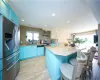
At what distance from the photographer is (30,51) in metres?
4.81

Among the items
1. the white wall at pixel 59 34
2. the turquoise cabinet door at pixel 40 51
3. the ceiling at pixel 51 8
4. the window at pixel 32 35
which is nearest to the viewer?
the ceiling at pixel 51 8

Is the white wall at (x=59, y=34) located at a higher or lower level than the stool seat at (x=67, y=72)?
higher

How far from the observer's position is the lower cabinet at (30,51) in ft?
14.3

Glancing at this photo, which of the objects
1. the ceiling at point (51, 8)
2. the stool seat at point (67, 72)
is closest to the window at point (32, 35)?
the ceiling at point (51, 8)

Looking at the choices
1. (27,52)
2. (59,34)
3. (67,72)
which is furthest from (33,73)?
(59,34)

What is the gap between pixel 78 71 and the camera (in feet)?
3.48

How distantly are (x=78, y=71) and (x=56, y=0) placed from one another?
1782mm

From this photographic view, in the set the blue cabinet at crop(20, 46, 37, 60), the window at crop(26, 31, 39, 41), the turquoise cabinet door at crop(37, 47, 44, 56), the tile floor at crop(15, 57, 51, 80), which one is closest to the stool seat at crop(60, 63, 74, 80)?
the tile floor at crop(15, 57, 51, 80)

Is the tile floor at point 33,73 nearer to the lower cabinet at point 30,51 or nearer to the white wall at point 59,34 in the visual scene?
the lower cabinet at point 30,51

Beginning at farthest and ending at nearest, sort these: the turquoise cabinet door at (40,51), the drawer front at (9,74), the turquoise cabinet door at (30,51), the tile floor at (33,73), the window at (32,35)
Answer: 1. the window at (32,35)
2. the turquoise cabinet door at (40,51)
3. the turquoise cabinet door at (30,51)
4. the tile floor at (33,73)
5. the drawer front at (9,74)

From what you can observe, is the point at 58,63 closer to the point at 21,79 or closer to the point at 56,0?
the point at 21,79

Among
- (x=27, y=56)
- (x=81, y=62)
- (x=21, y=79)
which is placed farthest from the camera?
(x=27, y=56)

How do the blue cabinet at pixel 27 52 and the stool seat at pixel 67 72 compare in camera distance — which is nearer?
the stool seat at pixel 67 72

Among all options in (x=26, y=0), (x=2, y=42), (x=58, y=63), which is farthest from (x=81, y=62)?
(x=26, y=0)
